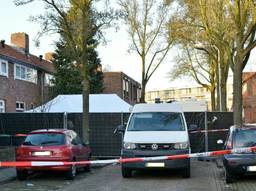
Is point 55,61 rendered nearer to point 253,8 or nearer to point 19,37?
point 19,37

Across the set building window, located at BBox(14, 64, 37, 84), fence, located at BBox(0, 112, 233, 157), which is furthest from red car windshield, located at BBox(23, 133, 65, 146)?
building window, located at BBox(14, 64, 37, 84)

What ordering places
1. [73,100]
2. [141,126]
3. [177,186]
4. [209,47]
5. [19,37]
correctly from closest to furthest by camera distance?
[177,186], [141,126], [73,100], [209,47], [19,37]

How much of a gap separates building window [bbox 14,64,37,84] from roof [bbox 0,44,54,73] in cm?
52

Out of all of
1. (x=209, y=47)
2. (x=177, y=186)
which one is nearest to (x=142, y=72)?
(x=209, y=47)

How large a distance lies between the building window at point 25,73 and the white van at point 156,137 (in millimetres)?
23313

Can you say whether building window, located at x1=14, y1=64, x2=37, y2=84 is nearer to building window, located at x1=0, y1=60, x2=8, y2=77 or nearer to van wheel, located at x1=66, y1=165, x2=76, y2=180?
building window, located at x1=0, y1=60, x2=8, y2=77

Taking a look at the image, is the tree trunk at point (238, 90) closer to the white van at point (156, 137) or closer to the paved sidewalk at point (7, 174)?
the white van at point (156, 137)

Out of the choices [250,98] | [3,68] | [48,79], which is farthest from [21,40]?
[250,98]

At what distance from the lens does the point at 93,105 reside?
92.9 ft

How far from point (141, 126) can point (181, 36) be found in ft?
40.5

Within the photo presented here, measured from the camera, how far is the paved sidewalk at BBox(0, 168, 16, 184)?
14.8 m

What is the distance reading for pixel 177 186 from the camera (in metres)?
13.1

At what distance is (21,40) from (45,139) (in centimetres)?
3273

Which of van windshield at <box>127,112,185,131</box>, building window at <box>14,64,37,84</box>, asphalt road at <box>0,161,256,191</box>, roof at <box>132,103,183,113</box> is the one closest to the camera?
asphalt road at <box>0,161,256,191</box>
